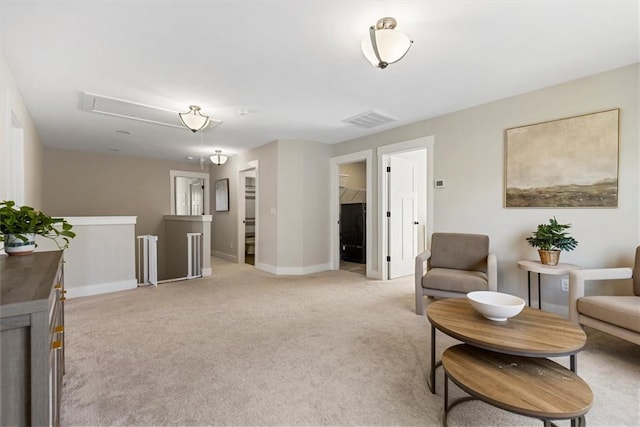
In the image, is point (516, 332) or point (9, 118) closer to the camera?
point (516, 332)

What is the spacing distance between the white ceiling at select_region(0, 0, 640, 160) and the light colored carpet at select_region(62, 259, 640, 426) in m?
2.32

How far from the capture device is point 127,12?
1.86 metres

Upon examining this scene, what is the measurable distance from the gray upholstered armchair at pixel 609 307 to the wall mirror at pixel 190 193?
7166 mm

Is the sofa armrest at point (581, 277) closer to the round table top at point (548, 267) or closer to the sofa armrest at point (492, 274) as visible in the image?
the round table top at point (548, 267)

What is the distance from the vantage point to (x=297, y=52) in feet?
7.66

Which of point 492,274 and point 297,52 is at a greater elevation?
point 297,52

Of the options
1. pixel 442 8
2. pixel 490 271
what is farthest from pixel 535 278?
pixel 442 8

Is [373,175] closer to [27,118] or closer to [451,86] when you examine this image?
[451,86]

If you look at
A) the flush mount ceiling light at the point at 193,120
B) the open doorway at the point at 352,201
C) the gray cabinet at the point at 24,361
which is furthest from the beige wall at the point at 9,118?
the open doorway at the point at 352,201

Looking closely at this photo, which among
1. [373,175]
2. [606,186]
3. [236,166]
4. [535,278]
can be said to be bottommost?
[535,278]

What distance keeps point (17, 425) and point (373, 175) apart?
4509mm

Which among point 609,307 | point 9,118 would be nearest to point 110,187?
point 9,118

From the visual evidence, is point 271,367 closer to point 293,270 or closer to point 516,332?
point 516,332

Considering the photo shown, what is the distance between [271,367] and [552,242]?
2707 mm
